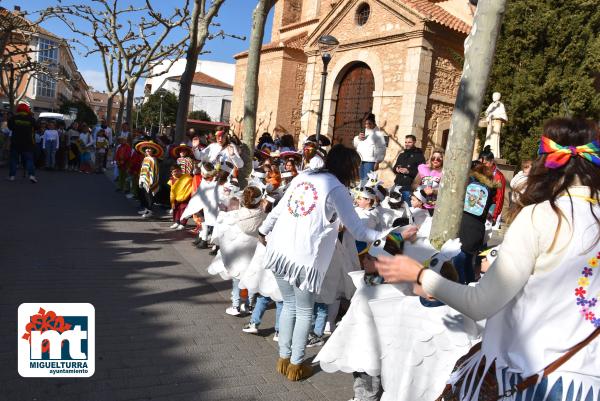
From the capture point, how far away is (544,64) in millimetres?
14977

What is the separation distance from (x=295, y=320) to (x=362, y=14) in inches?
662

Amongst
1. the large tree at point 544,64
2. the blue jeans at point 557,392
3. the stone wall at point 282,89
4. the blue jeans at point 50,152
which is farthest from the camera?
the stone wall at point 282,89

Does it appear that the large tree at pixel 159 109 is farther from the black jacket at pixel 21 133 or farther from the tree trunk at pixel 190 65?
the tree trunk at pixel 190 65

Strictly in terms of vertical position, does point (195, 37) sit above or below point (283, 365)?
above

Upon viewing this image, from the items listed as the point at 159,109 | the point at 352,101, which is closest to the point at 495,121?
the point at 352,101

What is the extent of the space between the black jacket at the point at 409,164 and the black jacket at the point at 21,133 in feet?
31.7

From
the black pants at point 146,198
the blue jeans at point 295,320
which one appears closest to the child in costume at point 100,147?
the black pants at point 146,198

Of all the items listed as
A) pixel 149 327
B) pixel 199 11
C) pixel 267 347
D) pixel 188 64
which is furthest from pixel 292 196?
pixel 199 11

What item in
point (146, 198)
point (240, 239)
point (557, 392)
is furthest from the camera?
point (146, 198)

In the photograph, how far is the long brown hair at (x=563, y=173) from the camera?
65.9 inches

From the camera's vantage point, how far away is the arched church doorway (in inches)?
728

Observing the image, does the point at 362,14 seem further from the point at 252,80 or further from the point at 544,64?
the point at 252,80

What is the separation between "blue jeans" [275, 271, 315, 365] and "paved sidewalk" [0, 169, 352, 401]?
0.22 metres

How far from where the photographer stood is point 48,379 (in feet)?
11.2
